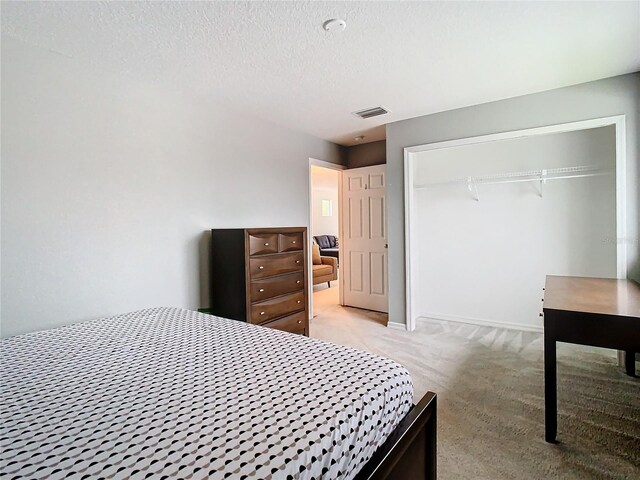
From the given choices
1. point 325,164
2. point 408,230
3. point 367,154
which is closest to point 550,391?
point 408,230

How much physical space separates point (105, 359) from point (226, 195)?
2097 mm

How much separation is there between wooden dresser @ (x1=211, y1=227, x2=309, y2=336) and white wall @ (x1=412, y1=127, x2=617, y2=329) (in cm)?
151

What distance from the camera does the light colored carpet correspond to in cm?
162

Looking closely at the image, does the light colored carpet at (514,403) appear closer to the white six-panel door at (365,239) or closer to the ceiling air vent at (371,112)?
the white six-panel door at (365,239)

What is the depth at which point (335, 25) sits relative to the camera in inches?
74.4

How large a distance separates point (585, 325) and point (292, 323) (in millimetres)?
2272

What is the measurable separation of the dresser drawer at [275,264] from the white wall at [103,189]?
57cm

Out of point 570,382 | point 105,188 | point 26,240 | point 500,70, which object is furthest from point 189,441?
point 500,70

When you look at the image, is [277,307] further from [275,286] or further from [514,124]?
[514,124]

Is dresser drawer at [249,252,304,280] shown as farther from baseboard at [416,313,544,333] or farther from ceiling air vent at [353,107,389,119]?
baseboard at [416,313,544,333]

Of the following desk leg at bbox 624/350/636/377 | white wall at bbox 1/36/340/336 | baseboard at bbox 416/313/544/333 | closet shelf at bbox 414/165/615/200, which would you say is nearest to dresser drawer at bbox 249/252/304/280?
white wall at bbox 1/36/340/336

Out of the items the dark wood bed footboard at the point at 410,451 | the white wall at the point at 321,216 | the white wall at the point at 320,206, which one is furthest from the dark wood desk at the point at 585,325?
the white wall at the point at 321,216

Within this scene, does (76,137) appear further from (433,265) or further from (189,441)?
(433,265)

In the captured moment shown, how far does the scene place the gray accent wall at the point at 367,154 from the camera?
4621 millimetres
